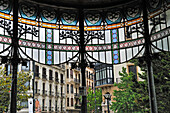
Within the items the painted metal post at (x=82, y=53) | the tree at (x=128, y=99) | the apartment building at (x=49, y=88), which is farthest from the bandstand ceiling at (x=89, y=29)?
the apartment building at (x=49, y=88)

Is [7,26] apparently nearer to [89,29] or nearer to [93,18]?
[89,29]

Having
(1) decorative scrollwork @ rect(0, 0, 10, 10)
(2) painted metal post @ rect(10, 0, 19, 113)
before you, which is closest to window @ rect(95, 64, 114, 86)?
(1) decorative scrollwork @ rect(0, 0, 10, 10)

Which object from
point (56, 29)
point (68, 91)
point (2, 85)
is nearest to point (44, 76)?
point (68, 91)

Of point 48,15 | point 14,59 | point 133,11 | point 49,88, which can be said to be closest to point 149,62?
point 133,11

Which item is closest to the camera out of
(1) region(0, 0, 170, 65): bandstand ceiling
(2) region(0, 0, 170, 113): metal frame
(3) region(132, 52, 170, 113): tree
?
(2) region(0, 0, 170, 113): metal frame

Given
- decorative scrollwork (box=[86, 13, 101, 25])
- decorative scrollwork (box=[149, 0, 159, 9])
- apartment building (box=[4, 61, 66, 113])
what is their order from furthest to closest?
apartment building (box=[4, 61, 66, 113])
decorative scrollwork (box=[86, 13, 101, 25])
decorative scrollwork (box=[149, 0, 159, 9])

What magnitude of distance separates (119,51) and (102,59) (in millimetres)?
976

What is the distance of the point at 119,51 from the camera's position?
13672mm

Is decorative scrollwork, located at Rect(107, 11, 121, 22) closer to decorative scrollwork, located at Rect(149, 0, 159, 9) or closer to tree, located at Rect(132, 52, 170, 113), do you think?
decorative scrollwork, located at Rect(149, 0, 159, 9)

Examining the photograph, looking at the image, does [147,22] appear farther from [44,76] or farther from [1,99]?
[44,76]

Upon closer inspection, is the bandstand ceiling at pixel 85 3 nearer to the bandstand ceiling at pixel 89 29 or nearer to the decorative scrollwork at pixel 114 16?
the bandstand ceiling at pixel 89 29

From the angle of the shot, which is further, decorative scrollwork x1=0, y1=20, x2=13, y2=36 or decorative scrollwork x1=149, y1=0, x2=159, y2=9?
decorative scrollwork x1=149, y1=0, x2=159, y2=9

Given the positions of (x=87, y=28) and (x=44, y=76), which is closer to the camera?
(x=87, y=28)

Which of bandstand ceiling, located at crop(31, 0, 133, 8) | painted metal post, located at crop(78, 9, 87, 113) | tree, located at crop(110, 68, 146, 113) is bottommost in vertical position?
tree, located at crop(110, 68, 146, 113)
